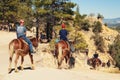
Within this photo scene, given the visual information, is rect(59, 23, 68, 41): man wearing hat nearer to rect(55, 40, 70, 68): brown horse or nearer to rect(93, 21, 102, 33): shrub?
rect(55, 40, 70, 68): brown horse

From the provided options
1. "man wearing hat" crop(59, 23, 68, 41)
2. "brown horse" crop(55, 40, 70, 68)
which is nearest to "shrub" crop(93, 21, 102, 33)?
"brown horse" crop(55, 40, 70, 68)

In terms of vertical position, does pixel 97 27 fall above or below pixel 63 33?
below

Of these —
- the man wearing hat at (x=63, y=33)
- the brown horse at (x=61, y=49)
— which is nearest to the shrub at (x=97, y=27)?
the brown horse at (x=61, y=49)

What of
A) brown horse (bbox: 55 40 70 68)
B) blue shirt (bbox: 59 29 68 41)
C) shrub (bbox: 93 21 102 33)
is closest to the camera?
brown horse (bbox: 55 40 70 68)

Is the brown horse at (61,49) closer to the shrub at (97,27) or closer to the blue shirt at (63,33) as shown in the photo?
the blue shirt at (63,33)

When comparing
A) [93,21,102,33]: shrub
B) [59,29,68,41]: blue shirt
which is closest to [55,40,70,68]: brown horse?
[59,29,68,41]: blue shirt

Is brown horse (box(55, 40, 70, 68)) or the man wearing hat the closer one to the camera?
brown horse (box(55, 40, 70, 68))

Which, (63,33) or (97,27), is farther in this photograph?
(97,27)

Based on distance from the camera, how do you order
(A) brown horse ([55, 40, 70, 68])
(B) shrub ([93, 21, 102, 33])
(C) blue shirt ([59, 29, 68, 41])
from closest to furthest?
(A) brown horse ([55, 40, 70, 68]) < (C) blue shirt ([59, 29, 68, 41]) < (B) shrub ([93, 21, 102, 33])

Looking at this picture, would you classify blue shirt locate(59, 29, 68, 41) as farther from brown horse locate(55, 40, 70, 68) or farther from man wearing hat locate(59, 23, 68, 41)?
brown horse locate(55, 40, 70, 68)

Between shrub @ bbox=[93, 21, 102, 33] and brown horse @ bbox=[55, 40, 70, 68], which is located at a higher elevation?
brown horse @ bbox=[55, 40, 70, 68]

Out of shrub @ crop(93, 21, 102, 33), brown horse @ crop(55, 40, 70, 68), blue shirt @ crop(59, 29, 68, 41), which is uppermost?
blue shirt @ crop(59, 29, 68, 41)

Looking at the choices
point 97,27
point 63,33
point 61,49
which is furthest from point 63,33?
point 97,27

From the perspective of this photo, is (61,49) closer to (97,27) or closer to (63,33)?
(63,33)
